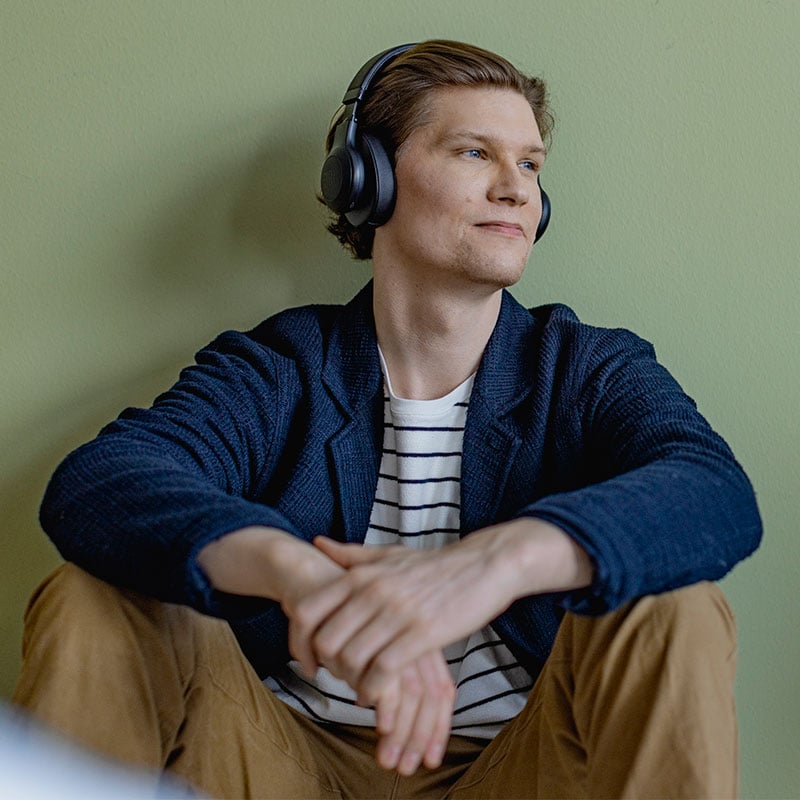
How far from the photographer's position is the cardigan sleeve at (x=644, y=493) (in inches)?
43.9

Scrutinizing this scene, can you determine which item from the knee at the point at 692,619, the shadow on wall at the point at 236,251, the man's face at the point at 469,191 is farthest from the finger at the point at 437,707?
the shadow on wall at the point at 236,251

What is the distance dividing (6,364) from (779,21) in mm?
1266

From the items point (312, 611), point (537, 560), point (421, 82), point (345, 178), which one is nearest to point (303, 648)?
point (312, 611)

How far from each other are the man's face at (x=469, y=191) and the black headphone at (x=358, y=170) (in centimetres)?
4

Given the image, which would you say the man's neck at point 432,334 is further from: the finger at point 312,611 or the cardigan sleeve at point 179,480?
the finger at point 312,611

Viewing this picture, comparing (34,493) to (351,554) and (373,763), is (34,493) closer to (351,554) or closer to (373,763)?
(373,763)

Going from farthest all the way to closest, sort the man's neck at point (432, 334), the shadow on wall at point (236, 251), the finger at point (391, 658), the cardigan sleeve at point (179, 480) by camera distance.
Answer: the shadow on wall at point (236, 251)
the man's neck at point (432, 334)
the cardigan sleeve at point (179, 480)
the finger at point (391, 658)

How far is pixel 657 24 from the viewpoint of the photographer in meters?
1.64

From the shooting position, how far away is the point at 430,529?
151 centimetres

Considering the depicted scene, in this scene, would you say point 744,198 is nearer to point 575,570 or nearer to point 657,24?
point 657,24

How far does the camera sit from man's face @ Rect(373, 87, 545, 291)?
1.52 metres

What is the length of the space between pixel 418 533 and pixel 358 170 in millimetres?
486

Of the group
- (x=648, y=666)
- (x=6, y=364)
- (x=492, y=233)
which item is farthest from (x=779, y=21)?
(x=6, y=364)

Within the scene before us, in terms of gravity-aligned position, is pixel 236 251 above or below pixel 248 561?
above
